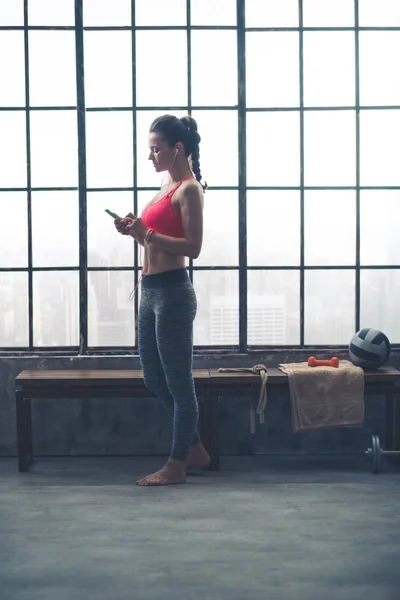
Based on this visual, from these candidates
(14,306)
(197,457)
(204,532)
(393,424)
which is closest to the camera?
(204,532)

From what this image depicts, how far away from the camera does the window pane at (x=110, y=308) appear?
4.92 metres

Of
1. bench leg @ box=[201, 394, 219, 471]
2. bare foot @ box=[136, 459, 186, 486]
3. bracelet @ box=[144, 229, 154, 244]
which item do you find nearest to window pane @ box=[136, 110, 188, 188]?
bracelet @ box=[144, 229, 154, 244]

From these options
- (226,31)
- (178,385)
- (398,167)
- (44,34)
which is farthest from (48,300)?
(398,167)

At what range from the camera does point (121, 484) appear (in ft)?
13.8

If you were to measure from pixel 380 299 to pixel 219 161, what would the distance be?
124 cm

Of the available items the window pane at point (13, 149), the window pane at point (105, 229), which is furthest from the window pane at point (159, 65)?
the window pane at point (13, 149)

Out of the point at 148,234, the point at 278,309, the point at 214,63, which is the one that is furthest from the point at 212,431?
the point at 214,63

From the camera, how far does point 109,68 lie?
4.86 m

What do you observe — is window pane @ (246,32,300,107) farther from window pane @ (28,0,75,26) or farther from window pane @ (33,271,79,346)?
window pane @ (33,271,79,346)

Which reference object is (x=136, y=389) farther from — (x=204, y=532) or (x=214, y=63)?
(x=214, y=63)

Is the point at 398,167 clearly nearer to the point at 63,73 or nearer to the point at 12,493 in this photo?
the point at 63,73

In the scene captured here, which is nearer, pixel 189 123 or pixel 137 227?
pixel 137 227

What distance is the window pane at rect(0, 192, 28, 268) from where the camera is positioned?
16.1 ft

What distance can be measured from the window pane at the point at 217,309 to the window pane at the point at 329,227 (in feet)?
1.56
